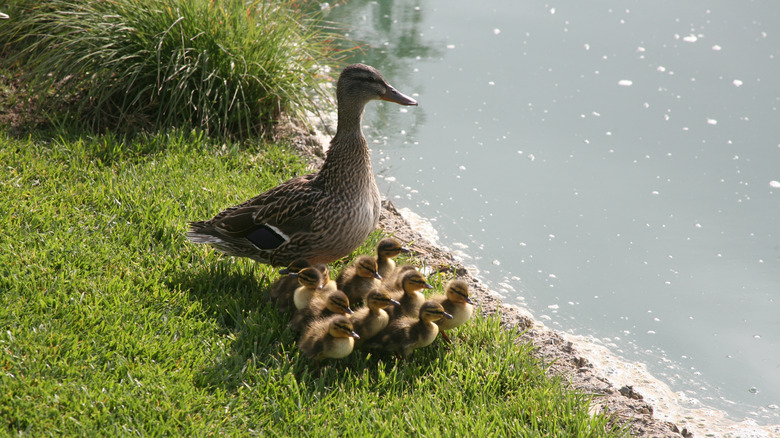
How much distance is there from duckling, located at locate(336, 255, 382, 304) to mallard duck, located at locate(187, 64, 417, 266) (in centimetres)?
17

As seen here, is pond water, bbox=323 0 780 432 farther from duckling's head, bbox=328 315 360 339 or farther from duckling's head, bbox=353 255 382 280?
duckling's head, bbox=328 315 360 339

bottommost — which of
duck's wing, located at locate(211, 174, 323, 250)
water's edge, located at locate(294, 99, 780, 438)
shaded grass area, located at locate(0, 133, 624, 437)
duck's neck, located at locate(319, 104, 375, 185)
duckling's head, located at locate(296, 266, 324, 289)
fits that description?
water's edge, located at locate(294, 99, 780, 438)

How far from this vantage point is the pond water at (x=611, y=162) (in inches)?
183

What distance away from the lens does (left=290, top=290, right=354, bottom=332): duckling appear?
3.68 meters

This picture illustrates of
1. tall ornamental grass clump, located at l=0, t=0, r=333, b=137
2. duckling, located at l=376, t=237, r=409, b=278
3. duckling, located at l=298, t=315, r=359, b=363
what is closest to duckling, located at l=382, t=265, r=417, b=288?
duckling, located at l=376, t=237, r=409, b=278

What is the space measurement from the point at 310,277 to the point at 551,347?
1.46 meters

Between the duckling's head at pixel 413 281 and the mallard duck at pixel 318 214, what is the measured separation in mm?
416

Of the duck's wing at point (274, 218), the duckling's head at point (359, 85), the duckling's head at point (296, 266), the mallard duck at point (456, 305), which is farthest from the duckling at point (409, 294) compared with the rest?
the duckling's head at point (359, 85)

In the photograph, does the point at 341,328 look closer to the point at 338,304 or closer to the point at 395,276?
the point at 338,304

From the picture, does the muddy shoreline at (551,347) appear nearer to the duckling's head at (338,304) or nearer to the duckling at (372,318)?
the duckling at (372,318)

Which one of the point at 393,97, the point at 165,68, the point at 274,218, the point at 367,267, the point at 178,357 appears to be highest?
the point at 393,97

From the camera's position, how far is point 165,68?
5.51 meters

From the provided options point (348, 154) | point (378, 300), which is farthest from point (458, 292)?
point (348, 154)

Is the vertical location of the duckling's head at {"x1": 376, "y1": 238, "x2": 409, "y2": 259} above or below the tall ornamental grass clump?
below
